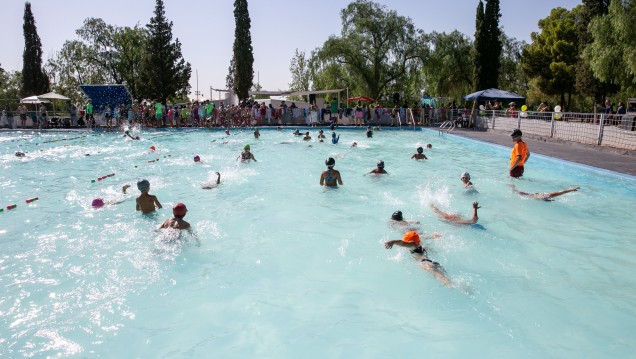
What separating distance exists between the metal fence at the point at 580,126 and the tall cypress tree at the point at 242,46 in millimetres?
25620

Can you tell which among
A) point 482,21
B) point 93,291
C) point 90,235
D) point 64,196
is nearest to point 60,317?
point 93,291

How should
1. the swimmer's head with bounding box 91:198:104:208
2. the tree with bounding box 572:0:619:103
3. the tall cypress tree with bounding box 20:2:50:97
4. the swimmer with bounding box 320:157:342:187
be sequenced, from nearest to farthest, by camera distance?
the swimmer's head with bounding box 91:198:104:208, the swimmer with bounding box 320:157:342:187, the tree with bounding box 572:0:619:103, the tall cypress tree with bounding box 20:2:50:97

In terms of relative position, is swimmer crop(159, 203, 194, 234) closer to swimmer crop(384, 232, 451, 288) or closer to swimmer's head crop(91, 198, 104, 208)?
swimmer's head crop(91, 198, 104, 208)

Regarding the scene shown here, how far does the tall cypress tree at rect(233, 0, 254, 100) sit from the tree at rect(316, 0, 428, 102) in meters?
7.53

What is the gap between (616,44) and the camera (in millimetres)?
22328

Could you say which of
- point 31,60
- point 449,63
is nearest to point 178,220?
point 449,63

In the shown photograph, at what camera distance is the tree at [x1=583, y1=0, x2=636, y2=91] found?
20.8m

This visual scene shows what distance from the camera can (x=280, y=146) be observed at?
1986 centimetres

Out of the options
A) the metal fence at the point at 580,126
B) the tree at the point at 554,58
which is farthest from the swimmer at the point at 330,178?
the tree at the point at 554,58

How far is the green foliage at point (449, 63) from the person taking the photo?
3684cm

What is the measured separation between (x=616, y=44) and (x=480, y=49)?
12067 millimetres

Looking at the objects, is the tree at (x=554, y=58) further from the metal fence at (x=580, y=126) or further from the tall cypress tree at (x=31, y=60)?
the tall cypress tree at (x=31, y=60)

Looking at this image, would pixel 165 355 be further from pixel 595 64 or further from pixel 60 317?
pixel 595 64

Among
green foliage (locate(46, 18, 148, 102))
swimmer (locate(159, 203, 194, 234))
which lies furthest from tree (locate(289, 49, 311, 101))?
swimmer (locate(159, 203, 194, 234))
